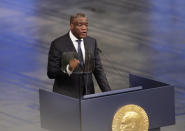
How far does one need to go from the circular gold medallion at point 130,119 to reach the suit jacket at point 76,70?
0.82 m

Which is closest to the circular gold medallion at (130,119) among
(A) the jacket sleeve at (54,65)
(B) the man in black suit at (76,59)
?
(B) the man in black suit at (76,59)

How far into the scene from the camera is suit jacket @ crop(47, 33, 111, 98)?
7090mm

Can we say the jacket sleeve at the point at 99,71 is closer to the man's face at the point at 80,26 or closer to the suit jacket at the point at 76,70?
the suit jacket at the point at 76,70

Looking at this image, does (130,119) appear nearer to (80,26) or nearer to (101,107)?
(101,107)

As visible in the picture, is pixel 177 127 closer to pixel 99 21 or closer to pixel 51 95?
pixel 51 95

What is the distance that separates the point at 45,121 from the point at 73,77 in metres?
0.66

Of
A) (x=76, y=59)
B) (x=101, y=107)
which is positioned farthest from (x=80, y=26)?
(x=101, y=107)

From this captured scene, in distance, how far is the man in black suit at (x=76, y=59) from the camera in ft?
23.0

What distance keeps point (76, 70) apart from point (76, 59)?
12cm

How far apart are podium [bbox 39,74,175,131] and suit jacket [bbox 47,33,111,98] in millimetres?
535

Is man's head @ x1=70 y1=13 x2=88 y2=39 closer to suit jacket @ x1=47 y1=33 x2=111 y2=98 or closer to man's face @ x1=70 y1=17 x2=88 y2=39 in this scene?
man's face @ x1=70 y1=17 x2=88 y2=39

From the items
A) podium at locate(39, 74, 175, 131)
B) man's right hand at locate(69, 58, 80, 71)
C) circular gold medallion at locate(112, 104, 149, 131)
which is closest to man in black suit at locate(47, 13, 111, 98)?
man's right hand at locate(69, 58, 80, 71)

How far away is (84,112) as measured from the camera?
6199mm

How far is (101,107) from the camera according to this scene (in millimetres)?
6316
